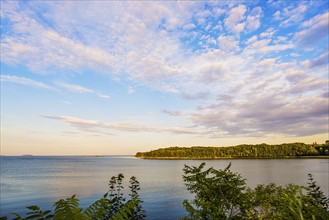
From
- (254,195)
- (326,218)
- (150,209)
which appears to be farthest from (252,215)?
(150,209)

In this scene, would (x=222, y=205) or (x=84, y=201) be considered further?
(x=84, y=201)

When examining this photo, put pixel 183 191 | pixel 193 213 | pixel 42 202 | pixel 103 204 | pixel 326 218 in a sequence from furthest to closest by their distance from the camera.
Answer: pixel 183 191 → pixel 42 202 → pixel 193 213 → pixel 326 218 → pixel 103 204

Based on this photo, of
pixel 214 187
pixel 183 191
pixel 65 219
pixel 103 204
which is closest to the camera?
pixel 65 219

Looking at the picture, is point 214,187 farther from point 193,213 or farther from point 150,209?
point 150,209

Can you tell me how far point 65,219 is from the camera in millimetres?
3004

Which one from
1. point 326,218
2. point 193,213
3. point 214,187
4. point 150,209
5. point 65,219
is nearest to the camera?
point 65,219

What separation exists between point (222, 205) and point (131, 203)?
12.5 metres

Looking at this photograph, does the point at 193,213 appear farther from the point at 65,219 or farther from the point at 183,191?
the point at 183,191

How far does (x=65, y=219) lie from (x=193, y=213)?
12019 millimetres

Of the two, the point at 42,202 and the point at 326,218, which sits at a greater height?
the point at 326,218

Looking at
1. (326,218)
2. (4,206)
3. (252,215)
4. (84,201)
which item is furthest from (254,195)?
(4,206)

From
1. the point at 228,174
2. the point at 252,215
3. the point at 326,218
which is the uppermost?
the point at 228,174

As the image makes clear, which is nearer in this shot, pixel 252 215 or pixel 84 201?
pixel 252 215

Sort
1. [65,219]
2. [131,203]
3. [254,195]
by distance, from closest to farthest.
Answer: [65,219]
[131,203]
[254,195]
